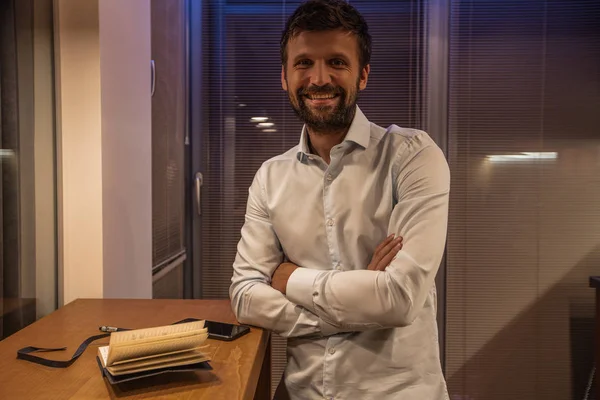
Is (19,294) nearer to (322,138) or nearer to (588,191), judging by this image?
(322,138)

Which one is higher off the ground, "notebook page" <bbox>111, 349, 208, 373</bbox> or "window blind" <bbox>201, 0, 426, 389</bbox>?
"window blind" <bbox>201, 0, 426, 389</bbox>

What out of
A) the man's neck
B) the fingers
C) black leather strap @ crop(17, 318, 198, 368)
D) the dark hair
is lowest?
black leather strap @ crop(17, 318, 198, 368)

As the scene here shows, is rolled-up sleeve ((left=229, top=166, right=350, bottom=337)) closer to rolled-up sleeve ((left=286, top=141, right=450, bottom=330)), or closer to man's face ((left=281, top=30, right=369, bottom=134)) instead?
rolled-up sleeve ((left=286, top=141, right=450, bottom=330))

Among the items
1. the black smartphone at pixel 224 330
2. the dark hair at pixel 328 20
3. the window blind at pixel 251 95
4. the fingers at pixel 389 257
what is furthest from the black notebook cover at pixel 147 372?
the window blind at pixel 251 95

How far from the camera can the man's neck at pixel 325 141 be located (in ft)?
4.96

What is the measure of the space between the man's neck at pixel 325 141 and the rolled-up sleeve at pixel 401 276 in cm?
22

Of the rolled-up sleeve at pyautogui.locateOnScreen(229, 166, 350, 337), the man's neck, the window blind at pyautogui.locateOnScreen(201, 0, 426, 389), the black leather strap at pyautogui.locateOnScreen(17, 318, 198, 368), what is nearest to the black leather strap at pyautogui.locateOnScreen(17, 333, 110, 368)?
the black leather strap at pyautogui.locateOnScreen(17, 318, 198, 368)

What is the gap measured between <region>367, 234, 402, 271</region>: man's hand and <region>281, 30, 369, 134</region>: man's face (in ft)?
1.15

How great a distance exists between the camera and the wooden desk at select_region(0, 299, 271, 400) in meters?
0.89

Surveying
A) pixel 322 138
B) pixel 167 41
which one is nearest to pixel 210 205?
pixel 167 41

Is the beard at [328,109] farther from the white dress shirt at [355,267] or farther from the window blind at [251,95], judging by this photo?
the window blind at [251,95]

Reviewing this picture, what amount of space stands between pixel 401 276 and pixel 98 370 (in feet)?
2.20

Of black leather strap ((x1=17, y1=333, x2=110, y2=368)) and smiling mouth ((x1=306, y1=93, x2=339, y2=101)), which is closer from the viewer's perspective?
black leather strap ((x1=17, y1=333, x2=110, y2=368))

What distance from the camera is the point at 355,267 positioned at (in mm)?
1421
